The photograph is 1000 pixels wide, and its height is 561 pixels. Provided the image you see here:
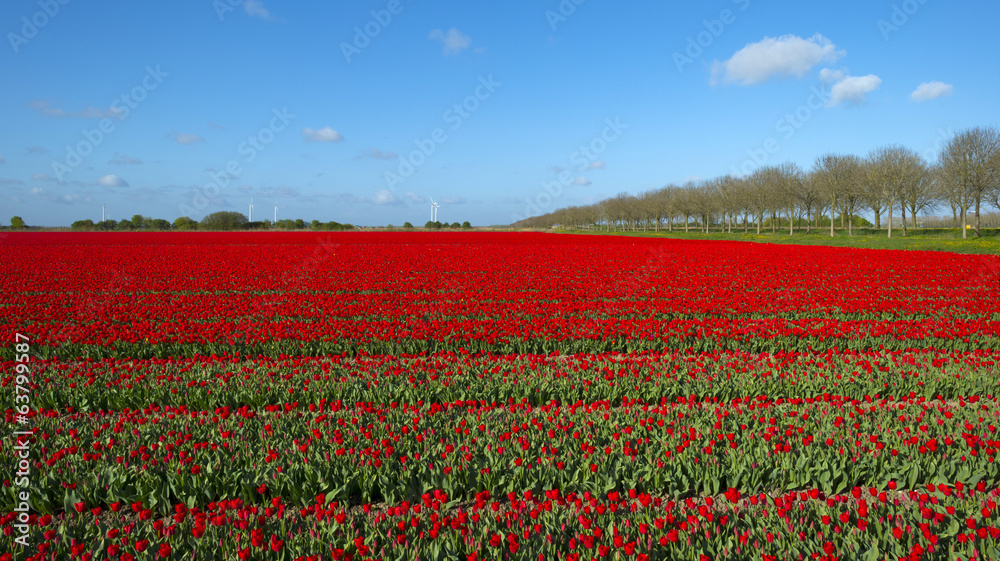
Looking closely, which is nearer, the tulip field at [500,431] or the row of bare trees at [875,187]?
the tulip field at [500,431]

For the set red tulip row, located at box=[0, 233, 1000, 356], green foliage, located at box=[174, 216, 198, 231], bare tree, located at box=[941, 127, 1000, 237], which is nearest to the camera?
red tulip row, located at box=[0, 233, 1000, 356]

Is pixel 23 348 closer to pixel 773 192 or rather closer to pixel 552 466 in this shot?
pixel 552 466

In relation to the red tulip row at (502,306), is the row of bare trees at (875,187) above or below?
above

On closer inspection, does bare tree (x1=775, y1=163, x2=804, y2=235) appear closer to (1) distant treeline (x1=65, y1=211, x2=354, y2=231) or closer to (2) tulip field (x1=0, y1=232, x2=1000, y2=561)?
(2) tulip field (x1=0, y1=232, x2=1000, y2=561)

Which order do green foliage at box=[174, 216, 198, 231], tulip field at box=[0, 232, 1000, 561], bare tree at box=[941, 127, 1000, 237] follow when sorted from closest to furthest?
tulip field at box=[0, 232, 1000, 561] < bare tree at box=[941, 127, 1000, 237] < green foliage at box=[174, 216, 198, 231]

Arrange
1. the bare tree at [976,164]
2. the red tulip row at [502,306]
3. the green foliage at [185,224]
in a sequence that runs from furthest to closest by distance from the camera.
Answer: the green foliage at [185,224], the bare tree at [976,164], the red tulip row at [502,306]

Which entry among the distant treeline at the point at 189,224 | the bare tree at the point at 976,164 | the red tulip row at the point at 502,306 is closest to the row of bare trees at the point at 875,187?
the bare tree at the point at 976,164

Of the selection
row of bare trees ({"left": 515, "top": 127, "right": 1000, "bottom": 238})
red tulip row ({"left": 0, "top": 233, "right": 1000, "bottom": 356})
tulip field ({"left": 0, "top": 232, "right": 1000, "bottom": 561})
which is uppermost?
row of bare trees ({"left": 515, "top": 127, "right": 1000, "bottom": 238})

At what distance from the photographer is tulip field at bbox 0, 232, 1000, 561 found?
3834 mm

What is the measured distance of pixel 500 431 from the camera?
5555 millimetres

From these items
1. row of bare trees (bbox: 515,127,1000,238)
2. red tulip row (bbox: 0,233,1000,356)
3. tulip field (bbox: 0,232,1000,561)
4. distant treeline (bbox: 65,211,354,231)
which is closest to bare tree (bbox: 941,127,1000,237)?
row of bare trees (bbox: 515,127,1000,238)

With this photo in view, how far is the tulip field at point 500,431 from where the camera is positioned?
12.6 ft

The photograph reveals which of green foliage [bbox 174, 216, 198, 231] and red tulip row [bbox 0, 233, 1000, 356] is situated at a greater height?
green foliage [bbox 174, 216, 198, 231]

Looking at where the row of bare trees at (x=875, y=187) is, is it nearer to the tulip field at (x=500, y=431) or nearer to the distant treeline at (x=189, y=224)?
the tulip field at (x=500, y=431)
